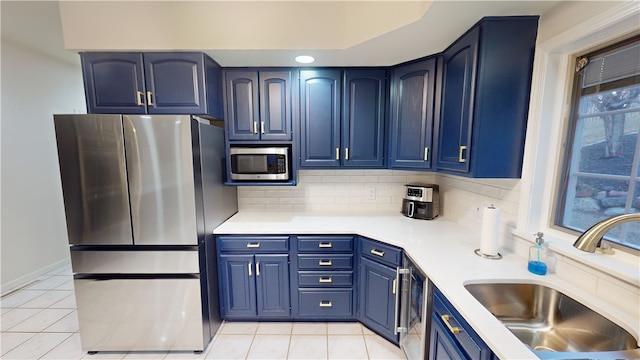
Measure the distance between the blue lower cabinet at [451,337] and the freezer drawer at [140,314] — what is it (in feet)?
5.15

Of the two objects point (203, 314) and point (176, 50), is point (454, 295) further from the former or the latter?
point (176, 50)

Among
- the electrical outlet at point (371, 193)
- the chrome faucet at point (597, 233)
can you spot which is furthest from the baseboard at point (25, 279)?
the chrome faucet at point (597, 233)

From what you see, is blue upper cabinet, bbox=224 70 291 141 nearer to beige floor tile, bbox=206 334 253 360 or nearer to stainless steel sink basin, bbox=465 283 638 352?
beige floor tile, bbox=206 334 253 360

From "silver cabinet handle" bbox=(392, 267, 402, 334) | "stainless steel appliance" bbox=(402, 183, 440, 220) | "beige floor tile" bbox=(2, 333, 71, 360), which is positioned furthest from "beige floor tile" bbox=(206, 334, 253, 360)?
"stainless steel appliance" bbox=(402, 183, 440, 220)

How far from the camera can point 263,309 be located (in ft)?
6.82

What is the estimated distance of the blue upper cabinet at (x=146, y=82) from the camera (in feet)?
5.82

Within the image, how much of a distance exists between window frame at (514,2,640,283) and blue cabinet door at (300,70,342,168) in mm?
1299

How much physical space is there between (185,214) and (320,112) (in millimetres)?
1319

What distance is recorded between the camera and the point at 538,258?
130 cm

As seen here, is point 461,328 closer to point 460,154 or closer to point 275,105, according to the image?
point 460,154

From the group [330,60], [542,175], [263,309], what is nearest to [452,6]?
[330,60]

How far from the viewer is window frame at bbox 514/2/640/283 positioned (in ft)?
3.84

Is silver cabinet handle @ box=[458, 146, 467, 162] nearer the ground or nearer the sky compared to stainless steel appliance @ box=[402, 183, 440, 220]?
nearer the sky

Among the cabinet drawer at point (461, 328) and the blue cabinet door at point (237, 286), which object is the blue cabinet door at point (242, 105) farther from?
the cabinet drawer at point (461, 328)
